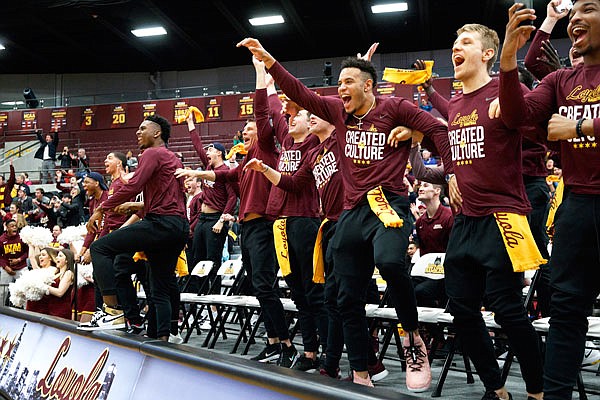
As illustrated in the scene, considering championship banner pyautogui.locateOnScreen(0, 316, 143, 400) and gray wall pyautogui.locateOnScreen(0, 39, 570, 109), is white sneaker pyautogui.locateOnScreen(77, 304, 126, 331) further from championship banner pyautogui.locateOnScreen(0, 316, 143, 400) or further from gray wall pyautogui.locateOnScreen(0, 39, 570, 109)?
gray wall pyautogui.locateOnScreen(0, 39, 570, 109)

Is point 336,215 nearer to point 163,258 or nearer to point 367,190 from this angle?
point 367,190

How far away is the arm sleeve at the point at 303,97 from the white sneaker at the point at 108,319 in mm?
2058

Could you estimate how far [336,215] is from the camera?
4.20m

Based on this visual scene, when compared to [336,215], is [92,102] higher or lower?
higher

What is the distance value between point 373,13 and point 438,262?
14737mm

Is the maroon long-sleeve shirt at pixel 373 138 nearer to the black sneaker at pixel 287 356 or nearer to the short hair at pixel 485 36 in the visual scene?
the short hair at pixel 485 36

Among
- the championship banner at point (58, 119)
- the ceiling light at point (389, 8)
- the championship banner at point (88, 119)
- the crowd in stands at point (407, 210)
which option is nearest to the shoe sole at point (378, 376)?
the crowd in stands at point (407, 210)

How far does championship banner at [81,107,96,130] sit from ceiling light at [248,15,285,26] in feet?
21.5

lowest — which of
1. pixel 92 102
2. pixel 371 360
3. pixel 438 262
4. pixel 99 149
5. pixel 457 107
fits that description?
pixel 371 360

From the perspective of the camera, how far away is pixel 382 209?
347cm

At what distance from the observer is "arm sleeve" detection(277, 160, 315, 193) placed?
4.54 meters

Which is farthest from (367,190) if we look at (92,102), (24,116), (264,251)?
(24,116)

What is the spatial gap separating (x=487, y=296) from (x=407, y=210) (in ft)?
2.61

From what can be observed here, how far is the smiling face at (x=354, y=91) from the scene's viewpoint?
3.73 metres
